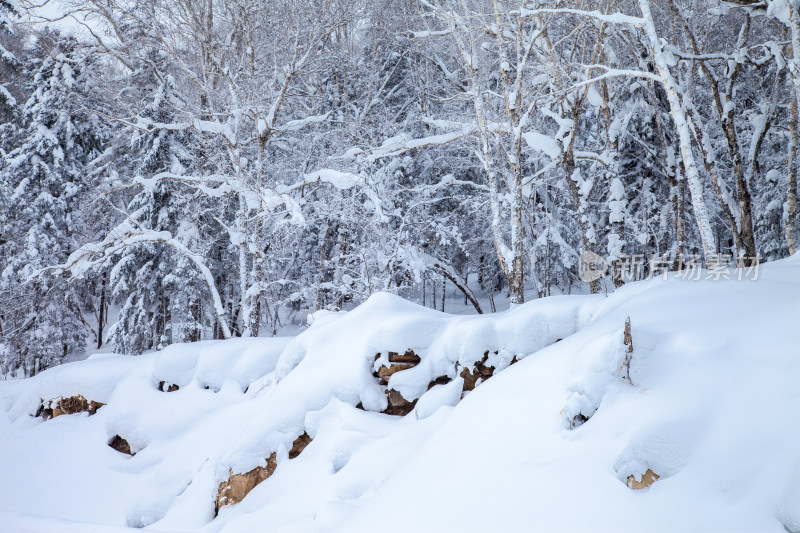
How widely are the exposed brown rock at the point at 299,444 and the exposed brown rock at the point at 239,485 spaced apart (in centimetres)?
21

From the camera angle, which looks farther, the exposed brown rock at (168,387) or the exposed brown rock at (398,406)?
the exposed brown rock at (168,387)

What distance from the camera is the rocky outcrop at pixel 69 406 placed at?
8148 millimetres

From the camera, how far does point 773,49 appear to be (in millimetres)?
9883

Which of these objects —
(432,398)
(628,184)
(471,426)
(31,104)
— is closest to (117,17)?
(31,104)

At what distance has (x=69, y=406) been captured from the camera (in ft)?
27.1

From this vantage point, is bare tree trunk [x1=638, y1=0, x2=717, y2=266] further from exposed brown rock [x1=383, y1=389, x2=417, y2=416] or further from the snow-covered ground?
exposed brown rock [x1=383, y1=389, x2=417, y2=416]

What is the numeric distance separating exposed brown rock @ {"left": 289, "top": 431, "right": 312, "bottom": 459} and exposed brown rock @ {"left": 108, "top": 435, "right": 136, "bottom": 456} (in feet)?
10.7

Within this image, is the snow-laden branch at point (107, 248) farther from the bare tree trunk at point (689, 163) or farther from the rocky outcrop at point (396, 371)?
the bare tree trunk at point (689, 163)

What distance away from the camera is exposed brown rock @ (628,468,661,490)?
→ 3.03 m

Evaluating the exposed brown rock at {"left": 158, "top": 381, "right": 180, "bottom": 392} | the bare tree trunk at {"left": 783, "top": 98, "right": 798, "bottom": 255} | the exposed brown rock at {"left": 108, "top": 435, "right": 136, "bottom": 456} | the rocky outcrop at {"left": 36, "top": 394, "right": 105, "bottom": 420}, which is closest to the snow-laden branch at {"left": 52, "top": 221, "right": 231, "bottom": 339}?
the rocky outcrop at {"left": 36, "top": 394, "right": 105, "bottom": 420}

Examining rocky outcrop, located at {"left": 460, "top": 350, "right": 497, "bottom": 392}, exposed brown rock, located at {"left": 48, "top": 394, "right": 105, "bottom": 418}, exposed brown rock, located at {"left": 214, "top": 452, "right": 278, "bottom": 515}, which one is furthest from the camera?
exposed brown rock, located at {"left": 48, "top": 394, "right": 105, "bottom": 418}

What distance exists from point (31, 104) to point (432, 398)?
71.0 ft

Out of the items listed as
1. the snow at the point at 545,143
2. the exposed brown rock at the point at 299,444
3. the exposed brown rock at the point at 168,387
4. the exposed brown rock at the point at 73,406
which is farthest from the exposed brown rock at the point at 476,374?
the snow at the point at 545,143

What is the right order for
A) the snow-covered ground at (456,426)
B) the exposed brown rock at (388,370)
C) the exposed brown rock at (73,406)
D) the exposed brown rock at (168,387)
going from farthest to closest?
the exposed brown rock at (73,406) → the exposed brown rock at (168,387) → the exposed brown rock at (388,370) → the snow-covered ground at (456,426)
